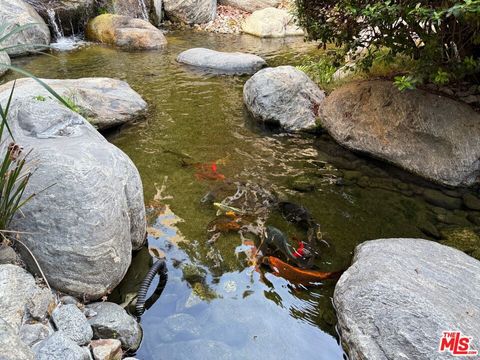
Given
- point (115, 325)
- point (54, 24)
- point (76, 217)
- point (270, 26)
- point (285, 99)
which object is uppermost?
point (54, 24)

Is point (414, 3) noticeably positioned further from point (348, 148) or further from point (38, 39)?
point (38, 39)

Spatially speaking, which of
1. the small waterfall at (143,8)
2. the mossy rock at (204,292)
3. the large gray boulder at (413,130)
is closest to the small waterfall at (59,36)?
the small waterfall at (143,8)

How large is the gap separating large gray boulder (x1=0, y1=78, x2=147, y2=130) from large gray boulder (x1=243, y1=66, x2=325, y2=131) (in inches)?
88.1

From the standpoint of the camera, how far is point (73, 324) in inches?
123

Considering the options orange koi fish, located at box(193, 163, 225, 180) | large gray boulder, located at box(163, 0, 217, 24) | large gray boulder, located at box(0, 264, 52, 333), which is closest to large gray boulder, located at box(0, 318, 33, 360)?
large gray boulder, located at box(0, 264, 52, 333)

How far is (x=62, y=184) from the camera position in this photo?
11.2 feet

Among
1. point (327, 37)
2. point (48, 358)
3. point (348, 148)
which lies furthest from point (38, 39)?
point (48, 358)

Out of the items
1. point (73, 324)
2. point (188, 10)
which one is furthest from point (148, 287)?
point (188, 10)

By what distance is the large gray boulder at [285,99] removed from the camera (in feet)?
24.5

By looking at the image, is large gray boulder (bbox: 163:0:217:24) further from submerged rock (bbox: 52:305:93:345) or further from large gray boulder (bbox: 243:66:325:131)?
submerged rock (bbox: 52:305:93:345)

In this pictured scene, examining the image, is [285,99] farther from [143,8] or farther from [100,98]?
[143,8]

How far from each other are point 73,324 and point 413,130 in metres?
5.27

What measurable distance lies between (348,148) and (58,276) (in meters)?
4.91

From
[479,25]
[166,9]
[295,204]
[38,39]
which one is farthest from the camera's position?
[166,9]
